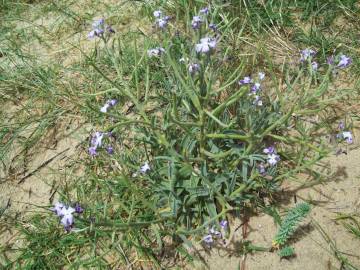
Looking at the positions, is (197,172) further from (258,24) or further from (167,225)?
(258,24)

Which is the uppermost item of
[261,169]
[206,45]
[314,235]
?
[206,45]

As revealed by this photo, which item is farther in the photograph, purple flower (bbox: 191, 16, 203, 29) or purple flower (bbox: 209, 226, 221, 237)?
purple flower (bbox: 209, 226, 221, 237)

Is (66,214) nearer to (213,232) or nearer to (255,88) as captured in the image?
(213,232)

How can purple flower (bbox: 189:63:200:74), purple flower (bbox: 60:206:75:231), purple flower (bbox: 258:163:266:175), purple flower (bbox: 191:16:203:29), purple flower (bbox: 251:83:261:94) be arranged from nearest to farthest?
1. purple flower (bbox: 60:206:75:231)
2. purple flower (bbox: 191:16:203:29)
3. purple flower (bbox: 189:63:200:74)
4. purple flower (bbox: 258:163:266:175)
5. purple flower (bbox: 251:83:261:94)

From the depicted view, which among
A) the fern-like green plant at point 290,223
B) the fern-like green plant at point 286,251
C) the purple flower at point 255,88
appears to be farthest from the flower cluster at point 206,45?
the fern-like green plant at point 286,251

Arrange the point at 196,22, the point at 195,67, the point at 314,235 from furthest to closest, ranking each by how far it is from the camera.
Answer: the point at 314,235 < the point at 195,67 < the point at 196,22

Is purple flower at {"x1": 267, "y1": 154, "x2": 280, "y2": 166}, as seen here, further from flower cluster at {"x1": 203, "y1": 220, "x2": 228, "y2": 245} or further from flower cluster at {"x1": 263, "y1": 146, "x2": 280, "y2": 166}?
flower cluster at {"x1": 203, "y1": 220, "x2": 228, "y2": 245}

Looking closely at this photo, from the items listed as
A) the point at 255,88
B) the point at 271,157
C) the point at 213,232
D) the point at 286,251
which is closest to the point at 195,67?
the point at 255,88

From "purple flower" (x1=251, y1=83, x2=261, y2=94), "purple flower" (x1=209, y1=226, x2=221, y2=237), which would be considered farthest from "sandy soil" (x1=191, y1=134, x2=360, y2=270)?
"purple flower" (x1=251, y1=83, x2=261, y2=94)
